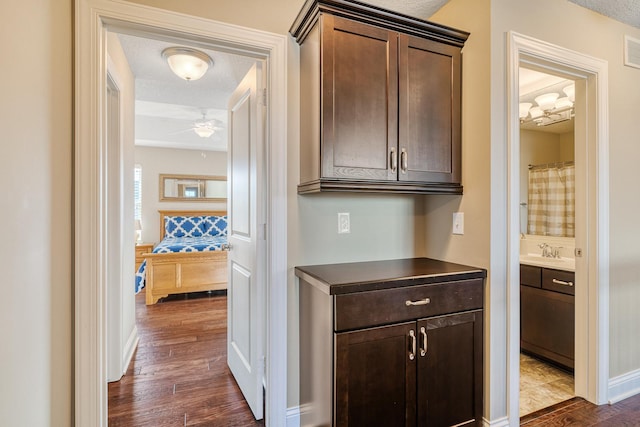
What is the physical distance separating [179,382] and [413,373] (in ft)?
5.64

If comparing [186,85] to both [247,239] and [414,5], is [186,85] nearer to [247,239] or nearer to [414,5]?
[247,239]

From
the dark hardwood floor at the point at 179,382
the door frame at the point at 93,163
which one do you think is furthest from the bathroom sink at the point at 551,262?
the door frame at the point at 93,163

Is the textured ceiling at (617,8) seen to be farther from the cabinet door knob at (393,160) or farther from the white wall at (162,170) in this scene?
the white wall at (162,170)

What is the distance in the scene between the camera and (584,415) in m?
1.95

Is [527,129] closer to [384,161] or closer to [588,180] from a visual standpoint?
[588,180]

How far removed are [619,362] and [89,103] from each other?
11.3 feet

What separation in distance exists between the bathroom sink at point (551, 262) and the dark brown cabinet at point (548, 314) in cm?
3

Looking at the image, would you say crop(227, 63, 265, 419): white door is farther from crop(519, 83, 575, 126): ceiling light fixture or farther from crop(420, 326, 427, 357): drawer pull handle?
crop(519, 83, 575, 126): ceiling light fixture

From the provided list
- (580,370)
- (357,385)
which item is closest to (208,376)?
(357,385)

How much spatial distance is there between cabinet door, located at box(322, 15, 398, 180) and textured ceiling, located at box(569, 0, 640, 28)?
1.42 meters

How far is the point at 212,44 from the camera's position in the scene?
164cm

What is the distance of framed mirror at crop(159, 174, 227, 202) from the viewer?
20.8 feet

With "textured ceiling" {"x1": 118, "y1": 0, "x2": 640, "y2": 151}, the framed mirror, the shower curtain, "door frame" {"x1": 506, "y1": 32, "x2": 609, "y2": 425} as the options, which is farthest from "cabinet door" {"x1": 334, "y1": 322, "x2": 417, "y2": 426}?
the framed mirror

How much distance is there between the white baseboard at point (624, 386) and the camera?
6.91 feet
